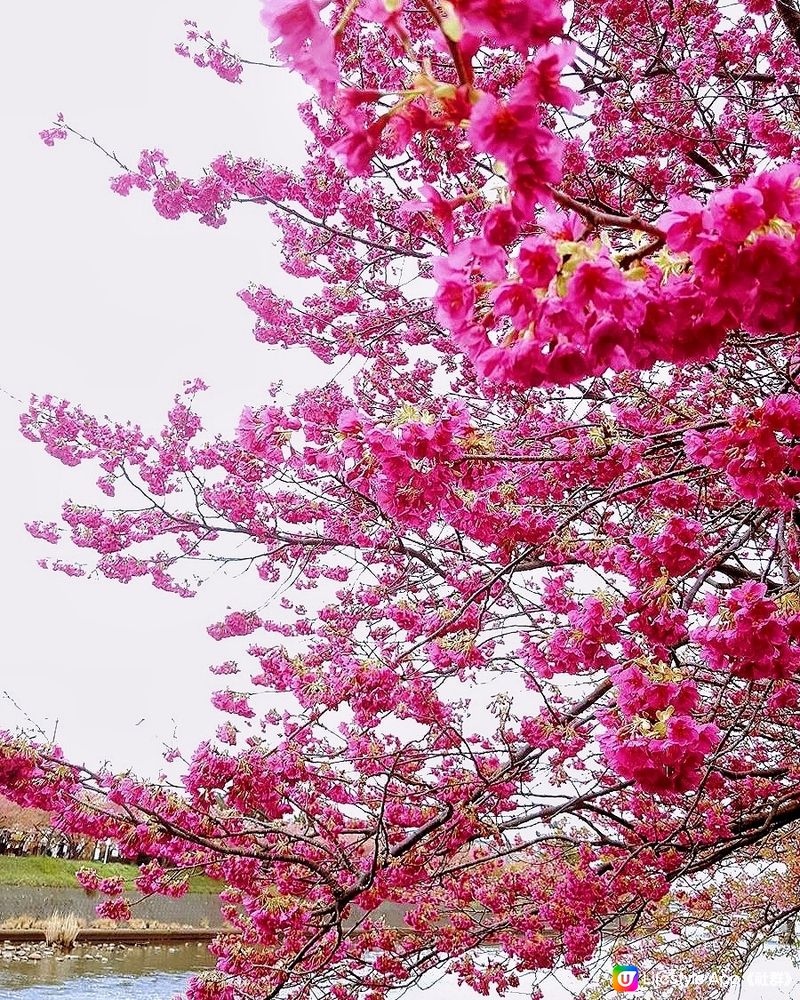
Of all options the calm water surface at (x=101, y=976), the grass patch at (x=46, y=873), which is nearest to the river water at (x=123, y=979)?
the calm water surface at (x=101, y=976)

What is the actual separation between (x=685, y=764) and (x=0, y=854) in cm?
3071

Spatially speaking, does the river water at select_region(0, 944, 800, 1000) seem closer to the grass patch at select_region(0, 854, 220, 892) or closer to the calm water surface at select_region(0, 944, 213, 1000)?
the calm water surface at select_region(0, 944, 213, 1000)

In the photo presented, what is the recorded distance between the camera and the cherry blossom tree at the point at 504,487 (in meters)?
1.31

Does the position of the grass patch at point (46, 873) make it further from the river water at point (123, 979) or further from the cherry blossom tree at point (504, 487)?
the cherry blossom tree at point (504, 487)

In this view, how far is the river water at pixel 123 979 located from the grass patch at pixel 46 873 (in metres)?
7.01

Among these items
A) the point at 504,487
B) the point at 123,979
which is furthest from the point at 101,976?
the point at 504,487

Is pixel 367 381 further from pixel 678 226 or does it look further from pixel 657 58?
pixel 678 226

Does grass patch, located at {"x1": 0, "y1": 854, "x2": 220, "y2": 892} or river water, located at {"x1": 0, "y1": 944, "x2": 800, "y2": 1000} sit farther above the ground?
grass patch, located at {"x1": 0, "y1": 854, "x2": 220, "y2": 892}

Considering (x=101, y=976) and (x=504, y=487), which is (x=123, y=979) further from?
(x=504, y=487)

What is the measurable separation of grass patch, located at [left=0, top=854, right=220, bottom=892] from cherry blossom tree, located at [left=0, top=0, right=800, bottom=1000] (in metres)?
19.2

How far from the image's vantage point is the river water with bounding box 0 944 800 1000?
11062 millimetres

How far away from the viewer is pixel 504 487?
3.16 m

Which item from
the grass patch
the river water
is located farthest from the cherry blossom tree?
the grass patch

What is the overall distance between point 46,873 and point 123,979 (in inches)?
550
